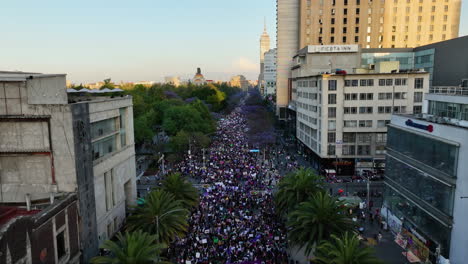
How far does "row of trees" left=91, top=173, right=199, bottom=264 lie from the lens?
19.3m

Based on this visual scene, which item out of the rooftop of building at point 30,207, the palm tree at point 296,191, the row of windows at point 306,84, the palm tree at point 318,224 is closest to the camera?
the rooftop of building at point 30,207

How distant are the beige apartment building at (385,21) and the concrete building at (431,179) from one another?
192 feet

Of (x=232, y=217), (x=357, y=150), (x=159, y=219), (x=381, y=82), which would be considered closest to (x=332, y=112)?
(x=357, y=150)

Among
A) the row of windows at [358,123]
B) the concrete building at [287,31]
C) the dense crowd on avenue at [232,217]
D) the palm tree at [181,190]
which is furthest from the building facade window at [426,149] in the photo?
the concrete building at [287,31]

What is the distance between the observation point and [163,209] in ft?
90.9

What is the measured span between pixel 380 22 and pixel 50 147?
86979 mm

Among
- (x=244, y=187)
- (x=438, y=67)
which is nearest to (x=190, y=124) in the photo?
(x=244, y=187)

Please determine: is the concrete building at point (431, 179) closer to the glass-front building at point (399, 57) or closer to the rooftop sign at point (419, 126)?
the rooftop sign at point (419, 126)

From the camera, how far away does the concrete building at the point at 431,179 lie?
24.2 meters

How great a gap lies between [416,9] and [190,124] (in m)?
65.6

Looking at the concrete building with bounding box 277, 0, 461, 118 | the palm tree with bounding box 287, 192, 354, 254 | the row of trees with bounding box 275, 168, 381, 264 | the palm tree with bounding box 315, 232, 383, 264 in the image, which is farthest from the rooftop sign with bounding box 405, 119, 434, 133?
the concrete building with bounding box 277, 0, 461, 118

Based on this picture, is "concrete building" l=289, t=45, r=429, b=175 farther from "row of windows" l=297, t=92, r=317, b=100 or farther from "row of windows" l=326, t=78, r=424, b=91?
"row of windows" l=297, t=92, r=317, b=100

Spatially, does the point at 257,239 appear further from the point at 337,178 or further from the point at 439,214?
the point at 337,178

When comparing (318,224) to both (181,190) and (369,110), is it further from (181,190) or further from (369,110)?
(369,110)
